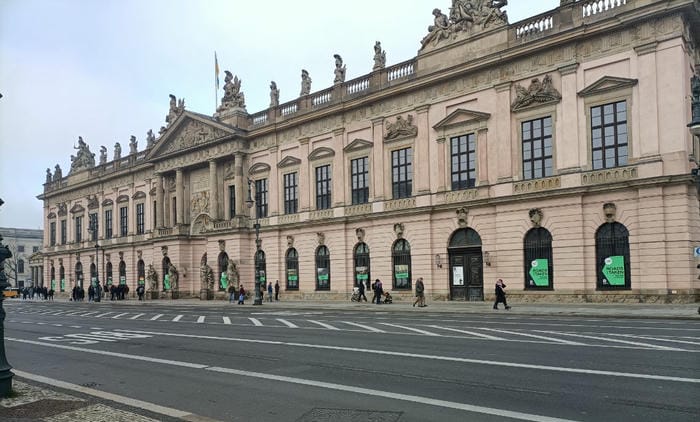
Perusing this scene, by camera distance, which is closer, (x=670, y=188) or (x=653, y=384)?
(x=653, y=384)

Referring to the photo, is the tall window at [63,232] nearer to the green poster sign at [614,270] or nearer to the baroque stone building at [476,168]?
the baroque stone building at [476,168]

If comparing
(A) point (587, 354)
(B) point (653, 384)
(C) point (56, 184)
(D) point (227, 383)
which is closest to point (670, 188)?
(A) point (587, 354)

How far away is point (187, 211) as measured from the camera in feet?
199

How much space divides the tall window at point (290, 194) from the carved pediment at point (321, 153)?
108 inches

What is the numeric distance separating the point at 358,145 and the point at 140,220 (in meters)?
33.4

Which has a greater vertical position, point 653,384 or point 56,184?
point 56,184

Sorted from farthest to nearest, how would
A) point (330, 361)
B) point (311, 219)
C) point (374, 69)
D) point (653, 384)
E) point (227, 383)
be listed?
point (311, 219) → point (374, 69) → point (330, 361) → point (227, 383) → point (653, 384)

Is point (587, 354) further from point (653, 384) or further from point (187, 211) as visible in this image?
point (187, 211)

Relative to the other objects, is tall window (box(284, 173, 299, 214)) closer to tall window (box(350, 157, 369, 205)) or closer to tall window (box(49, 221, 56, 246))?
tall window (box(350, 157, 369, 205))

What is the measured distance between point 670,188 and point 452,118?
44.1 ft

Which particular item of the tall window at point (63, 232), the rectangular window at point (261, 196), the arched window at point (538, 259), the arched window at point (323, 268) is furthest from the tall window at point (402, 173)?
the tall window at point (63, 232)

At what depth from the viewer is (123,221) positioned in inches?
2837

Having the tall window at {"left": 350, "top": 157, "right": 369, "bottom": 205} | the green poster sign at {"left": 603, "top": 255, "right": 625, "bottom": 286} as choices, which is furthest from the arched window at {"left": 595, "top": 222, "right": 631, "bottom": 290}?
the tall window at {"left": 350, "top": 157, "right": 369, "bottom": 205}

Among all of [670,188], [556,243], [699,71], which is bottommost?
[556,243]
